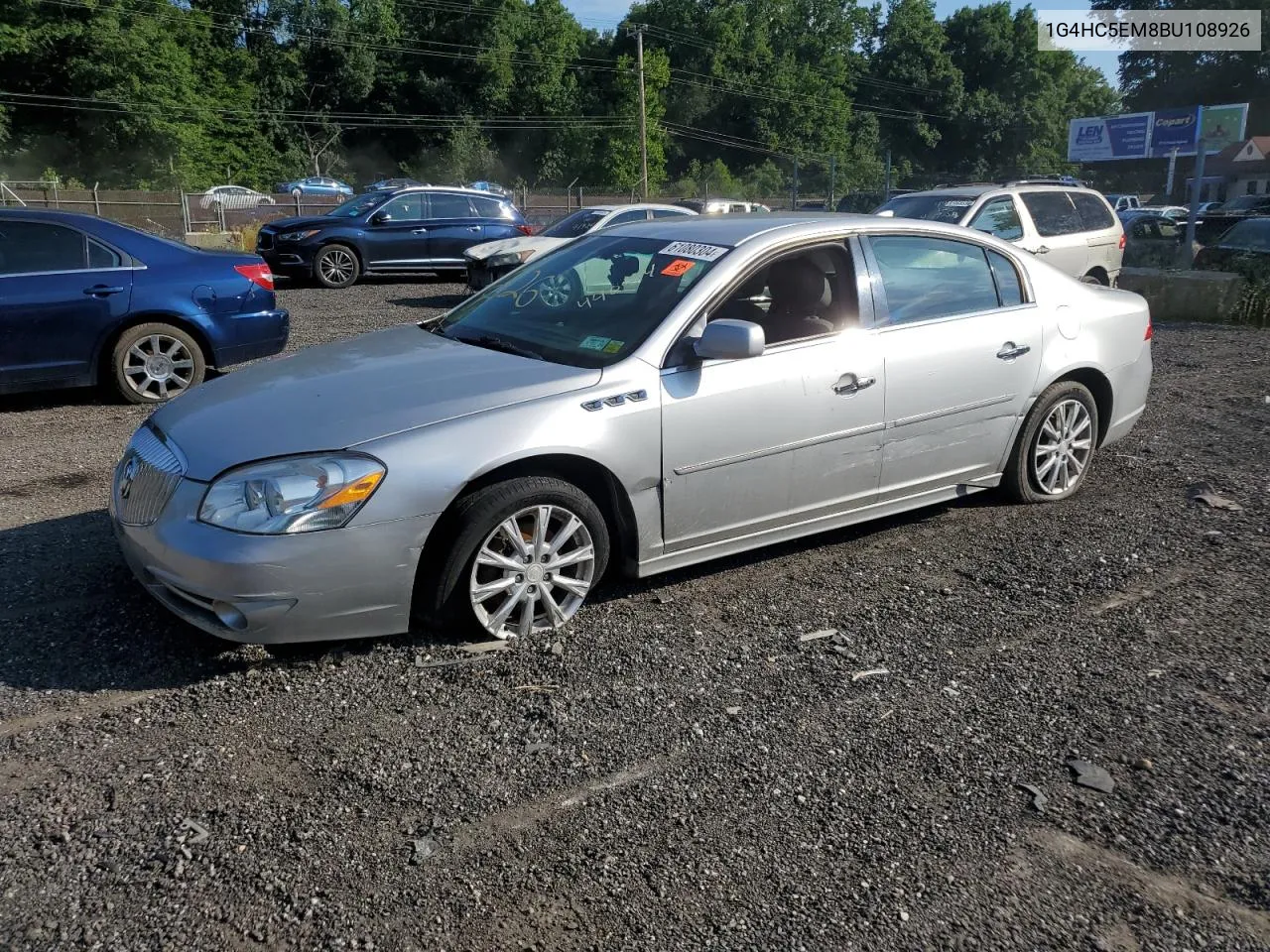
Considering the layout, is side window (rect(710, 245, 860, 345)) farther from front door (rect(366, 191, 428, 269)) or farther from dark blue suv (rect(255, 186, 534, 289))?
front door (rect(366, 191, 428, 269))

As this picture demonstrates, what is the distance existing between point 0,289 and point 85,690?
498 cm

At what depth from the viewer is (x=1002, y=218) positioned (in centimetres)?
1152

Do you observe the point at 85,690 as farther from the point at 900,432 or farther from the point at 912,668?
the point at 900,432

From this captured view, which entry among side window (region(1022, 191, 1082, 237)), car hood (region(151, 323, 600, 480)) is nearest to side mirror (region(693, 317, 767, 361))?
car hood (region(151, 323, 600, 480))

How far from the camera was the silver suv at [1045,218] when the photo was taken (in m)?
11.5

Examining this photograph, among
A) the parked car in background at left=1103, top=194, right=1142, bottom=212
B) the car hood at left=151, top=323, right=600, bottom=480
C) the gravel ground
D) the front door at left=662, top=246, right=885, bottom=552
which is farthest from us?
the parked car in background at left=1103, top=194, right=1142, bottom=212

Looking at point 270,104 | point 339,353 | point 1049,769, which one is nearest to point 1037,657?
point 1049,769

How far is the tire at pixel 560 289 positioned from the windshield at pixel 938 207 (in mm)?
6943

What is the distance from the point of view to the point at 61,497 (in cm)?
578

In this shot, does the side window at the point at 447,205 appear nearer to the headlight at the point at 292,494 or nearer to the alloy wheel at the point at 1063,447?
the alloy wheel at the point at 1063,447

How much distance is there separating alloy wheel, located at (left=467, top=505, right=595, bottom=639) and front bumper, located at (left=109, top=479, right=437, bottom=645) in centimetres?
29

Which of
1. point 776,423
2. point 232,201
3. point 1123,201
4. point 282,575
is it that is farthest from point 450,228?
point 1123,201

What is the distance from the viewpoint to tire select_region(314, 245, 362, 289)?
17.4 meters

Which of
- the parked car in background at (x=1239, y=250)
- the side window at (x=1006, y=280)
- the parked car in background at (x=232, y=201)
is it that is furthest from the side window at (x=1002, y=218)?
the parked car in background at (x=232, y=201)
